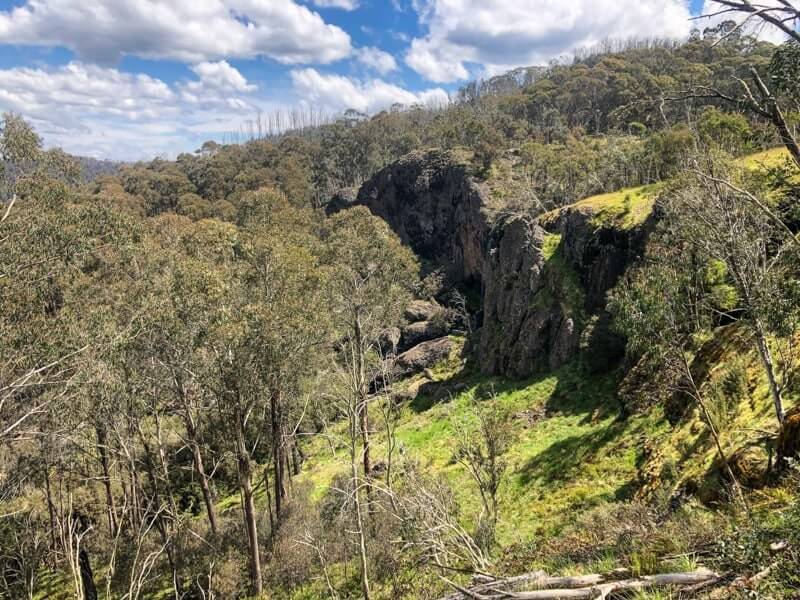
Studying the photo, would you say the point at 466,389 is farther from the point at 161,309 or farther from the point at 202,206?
the point at 202,206

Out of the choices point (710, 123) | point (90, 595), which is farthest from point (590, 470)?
point (710, 123)

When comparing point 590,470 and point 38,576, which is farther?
point 38,576

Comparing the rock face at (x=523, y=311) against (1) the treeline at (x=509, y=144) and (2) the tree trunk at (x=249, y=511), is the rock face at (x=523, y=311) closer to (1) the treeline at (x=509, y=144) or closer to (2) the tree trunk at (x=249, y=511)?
(1) the treeline at (x=509, y=144)

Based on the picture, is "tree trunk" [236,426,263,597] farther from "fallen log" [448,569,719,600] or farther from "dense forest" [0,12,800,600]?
"fallen log" [448,569,719,600]

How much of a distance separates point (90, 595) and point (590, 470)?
20.6 m

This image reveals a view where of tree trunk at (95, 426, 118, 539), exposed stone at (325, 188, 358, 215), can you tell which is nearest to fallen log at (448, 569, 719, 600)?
tree trunk at (95, 426, 118, 539)

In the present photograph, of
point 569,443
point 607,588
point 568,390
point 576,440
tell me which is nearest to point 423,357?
point 568,390

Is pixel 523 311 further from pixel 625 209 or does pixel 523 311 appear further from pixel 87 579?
pixel 87 579

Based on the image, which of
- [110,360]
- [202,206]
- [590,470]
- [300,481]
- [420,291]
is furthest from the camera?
[202,206]

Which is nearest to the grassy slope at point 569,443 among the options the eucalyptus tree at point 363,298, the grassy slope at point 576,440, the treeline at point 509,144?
the grassy slope at point 576,440

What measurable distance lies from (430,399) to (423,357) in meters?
7.79

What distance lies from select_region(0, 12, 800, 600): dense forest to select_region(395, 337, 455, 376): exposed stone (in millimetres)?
2176

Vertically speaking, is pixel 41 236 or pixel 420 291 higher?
pixel 41 236

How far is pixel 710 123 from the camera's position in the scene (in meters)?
36.2
